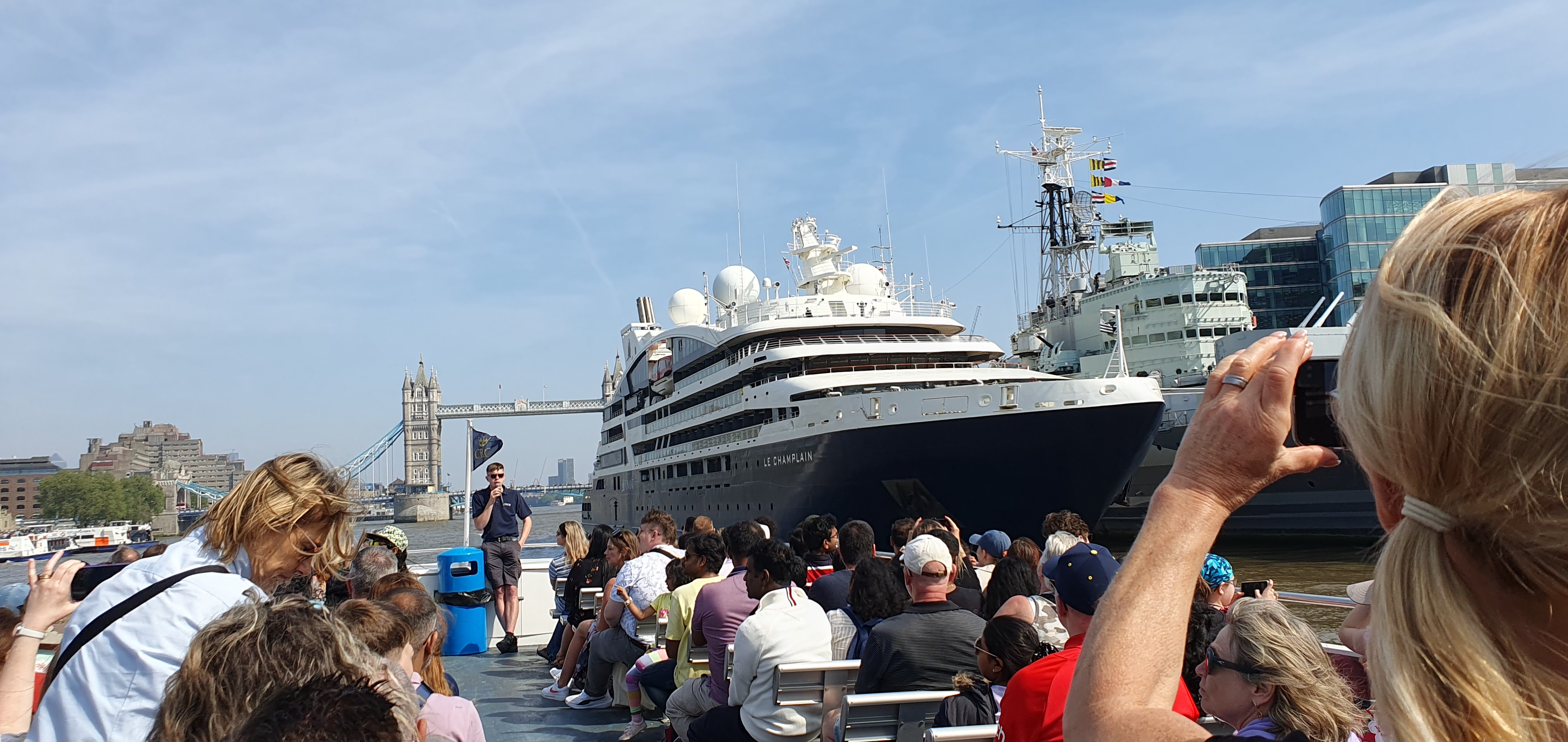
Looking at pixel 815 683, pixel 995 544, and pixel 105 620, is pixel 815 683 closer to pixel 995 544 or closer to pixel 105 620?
pixel 105 620

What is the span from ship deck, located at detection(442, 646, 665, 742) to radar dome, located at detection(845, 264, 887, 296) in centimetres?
2836

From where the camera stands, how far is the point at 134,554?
7207mm

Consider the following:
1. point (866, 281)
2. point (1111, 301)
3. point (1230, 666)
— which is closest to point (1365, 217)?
point (1111, 301)

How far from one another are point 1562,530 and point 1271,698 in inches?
102

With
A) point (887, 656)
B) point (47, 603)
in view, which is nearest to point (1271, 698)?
point (887, 656)

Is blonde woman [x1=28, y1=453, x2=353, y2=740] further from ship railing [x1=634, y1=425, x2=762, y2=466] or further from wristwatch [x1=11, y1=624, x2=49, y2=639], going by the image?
ship railing [x1=634, y1=425, x2=762, y2=466]

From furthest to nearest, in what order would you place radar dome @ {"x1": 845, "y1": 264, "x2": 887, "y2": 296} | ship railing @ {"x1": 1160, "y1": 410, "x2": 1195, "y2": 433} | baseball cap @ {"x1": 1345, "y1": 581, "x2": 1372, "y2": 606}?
radar dome @ {"x1": 845, "y1": 264, "x2": 887, "y2": 296}
ship railing @ {"x1": 1160, "y1": 410, "x2": 1195, "y2": 433}
baseball cap @ {"x1": 1345, "y1": 581, "x2": 1372, "y2": 606}

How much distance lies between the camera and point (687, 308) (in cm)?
4738

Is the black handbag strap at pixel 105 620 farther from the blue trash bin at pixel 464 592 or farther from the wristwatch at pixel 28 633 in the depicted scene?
the blue trash bin at pixel 464 592

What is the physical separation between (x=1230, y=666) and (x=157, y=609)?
10.3 ft

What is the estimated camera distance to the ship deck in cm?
714

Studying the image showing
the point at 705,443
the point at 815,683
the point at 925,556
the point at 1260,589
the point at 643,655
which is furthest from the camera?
the point at 705,443

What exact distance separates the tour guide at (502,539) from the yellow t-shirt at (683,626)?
418 centimetres

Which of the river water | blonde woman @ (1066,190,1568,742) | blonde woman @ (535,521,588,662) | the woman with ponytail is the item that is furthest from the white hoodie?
the river water
